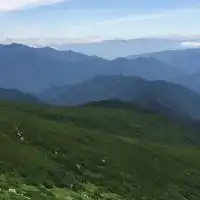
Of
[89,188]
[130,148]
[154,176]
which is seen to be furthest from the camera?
[130,148]

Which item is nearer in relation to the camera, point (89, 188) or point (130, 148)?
point (89, 188)

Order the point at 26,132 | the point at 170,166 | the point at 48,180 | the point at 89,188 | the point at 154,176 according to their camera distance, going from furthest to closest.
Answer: the point at 170,166 < the point at 26,132 < the point at 154,176 < the point at 89,188 < the point at 48,180

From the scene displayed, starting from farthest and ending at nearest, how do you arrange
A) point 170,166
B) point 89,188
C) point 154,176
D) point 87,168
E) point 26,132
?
point 170,166 → point 26,132 → point 154,176 → point 87,168 → point 89,188

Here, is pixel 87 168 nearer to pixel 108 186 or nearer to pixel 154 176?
pixel 108 186

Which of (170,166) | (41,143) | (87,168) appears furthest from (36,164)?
(170,166)

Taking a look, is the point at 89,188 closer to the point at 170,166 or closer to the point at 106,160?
the point at 106,160

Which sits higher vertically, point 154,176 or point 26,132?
point 26,132

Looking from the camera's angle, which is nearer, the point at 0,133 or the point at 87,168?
the point at 87,168

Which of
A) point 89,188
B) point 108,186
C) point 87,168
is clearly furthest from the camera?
point 87,168

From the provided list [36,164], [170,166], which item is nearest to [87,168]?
[36,164]
